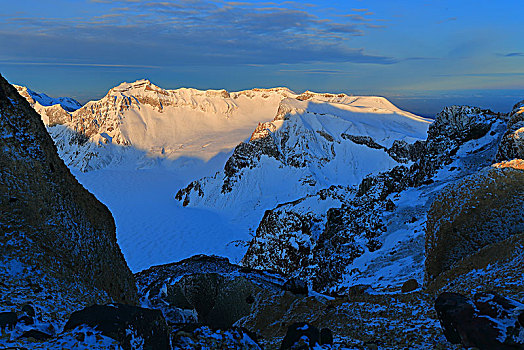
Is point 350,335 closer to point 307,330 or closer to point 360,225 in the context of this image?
point 307,330

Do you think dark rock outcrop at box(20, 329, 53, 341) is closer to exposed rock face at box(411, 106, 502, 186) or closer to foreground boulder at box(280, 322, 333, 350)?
foreground boulder at box(280, 322, 333, 350)

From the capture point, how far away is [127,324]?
6.62 metres

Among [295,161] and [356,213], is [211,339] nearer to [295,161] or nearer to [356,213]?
[356,213]

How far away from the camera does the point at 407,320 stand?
35.4ft

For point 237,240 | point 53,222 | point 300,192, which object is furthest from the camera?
point 300,192

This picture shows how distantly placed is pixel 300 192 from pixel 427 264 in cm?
8032

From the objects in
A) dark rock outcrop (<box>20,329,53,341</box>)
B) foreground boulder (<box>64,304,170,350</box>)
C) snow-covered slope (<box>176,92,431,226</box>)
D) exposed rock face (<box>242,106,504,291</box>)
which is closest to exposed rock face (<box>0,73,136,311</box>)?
dark rock outcrop (<box>20,329,53,341</box>)

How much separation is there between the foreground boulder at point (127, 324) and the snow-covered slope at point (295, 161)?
78.7 metres

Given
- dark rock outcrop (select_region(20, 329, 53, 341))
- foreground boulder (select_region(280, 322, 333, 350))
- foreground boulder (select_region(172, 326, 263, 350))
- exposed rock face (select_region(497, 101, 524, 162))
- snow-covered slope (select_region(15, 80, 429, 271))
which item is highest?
exposed rock face (select_region(497, 101, 524, 162))

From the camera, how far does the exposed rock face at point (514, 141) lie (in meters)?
21.8

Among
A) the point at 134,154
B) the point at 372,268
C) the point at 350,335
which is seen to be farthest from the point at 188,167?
the point at 350,335

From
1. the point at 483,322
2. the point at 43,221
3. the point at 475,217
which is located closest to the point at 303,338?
the point at 483,322

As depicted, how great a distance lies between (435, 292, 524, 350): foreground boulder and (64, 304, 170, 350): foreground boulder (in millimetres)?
5795

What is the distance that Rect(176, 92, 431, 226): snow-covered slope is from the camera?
318 feet
